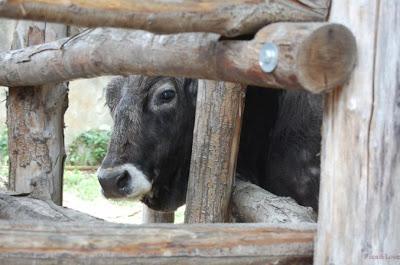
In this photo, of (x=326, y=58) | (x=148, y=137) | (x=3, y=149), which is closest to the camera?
(x=326, y=58)

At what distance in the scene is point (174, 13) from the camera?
Answer: 1633 mm

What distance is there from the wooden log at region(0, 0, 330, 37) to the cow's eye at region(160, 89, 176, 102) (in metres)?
1.82

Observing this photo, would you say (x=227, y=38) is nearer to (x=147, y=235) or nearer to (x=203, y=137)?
(x=147, y=235)

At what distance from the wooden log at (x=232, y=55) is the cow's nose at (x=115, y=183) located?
950mm

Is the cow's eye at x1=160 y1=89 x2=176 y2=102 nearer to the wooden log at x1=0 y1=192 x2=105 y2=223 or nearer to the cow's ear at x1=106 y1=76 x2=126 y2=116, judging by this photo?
the cow's ear at x1=106 y1=76 x2=126 y2=116

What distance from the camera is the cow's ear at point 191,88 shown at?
11.6ft

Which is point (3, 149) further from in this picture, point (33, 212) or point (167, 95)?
point (33, 212)

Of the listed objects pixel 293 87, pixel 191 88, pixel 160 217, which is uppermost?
pixel 191 88

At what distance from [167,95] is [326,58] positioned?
1.97 m

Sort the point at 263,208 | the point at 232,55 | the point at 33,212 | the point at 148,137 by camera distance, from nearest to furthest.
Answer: the point at 232,55
the point at 263,208
the point at 33,212
the point at 148,137

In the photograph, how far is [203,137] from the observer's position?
3062 millimetres

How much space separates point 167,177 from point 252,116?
0.51 m

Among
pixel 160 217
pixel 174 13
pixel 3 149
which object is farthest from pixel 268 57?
pixel 3 149

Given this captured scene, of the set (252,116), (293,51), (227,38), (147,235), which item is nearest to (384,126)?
(293,51)
